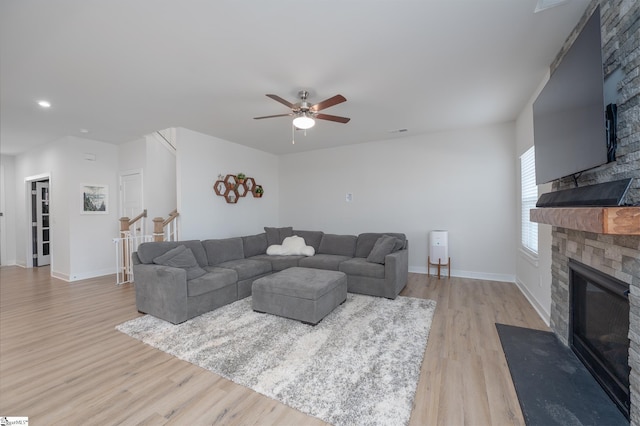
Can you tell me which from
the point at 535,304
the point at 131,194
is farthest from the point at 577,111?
the point at 131,194

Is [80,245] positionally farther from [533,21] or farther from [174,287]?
[533,21]

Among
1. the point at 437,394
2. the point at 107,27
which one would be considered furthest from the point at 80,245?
the point at 437,394

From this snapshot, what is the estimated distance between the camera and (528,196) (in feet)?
12.2

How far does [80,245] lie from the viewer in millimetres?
5039

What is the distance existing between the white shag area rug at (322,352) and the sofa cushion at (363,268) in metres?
0.45

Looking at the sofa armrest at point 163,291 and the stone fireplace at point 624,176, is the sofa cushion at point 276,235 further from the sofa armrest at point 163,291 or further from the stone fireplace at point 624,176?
the stone fireplace at point 624,176

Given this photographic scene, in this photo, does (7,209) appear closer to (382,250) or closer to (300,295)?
(300,295)

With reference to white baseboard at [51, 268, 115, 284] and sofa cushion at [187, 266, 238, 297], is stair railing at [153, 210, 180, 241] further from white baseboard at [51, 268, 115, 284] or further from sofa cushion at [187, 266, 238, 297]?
→ white baseboard at [51, 268, 115, 284]

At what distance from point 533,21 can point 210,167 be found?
183 inches

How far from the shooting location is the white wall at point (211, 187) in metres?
4.50

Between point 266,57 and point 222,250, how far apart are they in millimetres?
2885

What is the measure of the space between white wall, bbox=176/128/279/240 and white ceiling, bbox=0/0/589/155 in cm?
75

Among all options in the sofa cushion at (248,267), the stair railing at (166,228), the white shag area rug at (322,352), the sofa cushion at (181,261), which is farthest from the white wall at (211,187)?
the white shag area rug at (322,352)

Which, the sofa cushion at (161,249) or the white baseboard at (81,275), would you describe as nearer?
the sofa cushion at (161,249)
